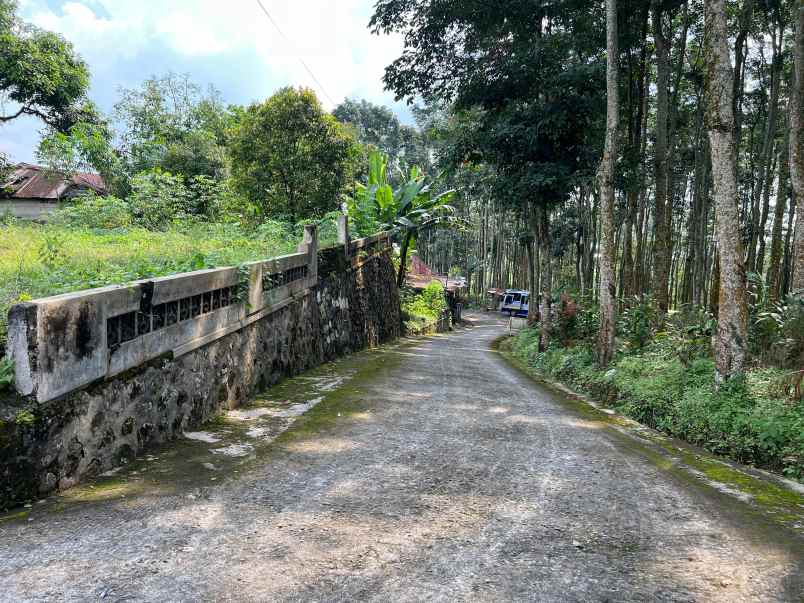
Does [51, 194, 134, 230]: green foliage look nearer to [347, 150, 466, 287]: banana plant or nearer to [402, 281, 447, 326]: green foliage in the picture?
[347, 150, 466, 287]: banana plant

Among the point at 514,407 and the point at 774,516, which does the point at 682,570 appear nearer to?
the point at 774,516

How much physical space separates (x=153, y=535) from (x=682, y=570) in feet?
9.56

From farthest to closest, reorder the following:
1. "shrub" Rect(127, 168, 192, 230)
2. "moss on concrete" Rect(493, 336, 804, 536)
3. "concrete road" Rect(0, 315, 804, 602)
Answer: "shrub" Rect(127, 168, 192, 230)
"moss on concrete" Rect(493, 336, 804, 536)
"concrete road" Rect(0, 315, 804, 602)

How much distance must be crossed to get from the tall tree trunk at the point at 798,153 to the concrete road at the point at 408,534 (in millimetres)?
7379

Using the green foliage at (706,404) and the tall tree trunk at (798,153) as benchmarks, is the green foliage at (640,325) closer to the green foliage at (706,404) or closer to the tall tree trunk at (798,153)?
the green foliage at (706,404)

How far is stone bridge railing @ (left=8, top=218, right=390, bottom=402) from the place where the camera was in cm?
353

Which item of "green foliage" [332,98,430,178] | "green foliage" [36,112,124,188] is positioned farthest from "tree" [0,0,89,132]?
"green foliage" [332,98,430,178]

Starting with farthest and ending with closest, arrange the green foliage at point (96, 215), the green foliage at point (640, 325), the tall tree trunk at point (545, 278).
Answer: the tall tree trunk at point (545, 278), the green foliage at point (640, 325), the green foliage at point (96, 215)

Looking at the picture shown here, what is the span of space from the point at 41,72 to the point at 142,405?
25.0 m

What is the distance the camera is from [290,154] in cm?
1673

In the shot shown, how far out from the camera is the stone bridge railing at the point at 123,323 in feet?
11.6

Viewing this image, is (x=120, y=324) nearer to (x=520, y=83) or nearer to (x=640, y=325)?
(x=640, y=325)


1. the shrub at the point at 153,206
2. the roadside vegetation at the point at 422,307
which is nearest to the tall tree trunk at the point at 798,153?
the shrub at the point at 153,206

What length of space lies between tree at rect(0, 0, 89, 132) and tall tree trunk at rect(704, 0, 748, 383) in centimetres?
2497
